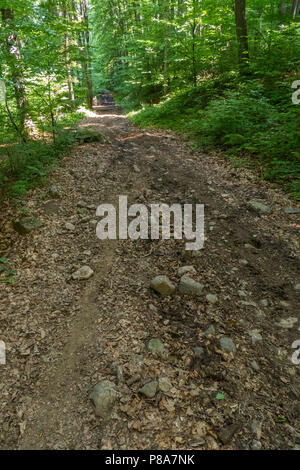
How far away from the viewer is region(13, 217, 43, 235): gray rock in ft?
16.0

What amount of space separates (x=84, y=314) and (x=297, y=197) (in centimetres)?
494

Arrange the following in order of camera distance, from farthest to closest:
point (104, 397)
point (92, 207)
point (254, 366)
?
point (92, 207), point (254, 366), point (104, 397)

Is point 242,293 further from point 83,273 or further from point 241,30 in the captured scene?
point 241,30

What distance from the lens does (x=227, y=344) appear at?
2928 millimetres

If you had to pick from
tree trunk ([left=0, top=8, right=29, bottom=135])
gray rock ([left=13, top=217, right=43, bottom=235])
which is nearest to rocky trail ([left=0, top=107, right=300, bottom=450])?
gray rock ([left=13, top=217, right=43, bottom=235])

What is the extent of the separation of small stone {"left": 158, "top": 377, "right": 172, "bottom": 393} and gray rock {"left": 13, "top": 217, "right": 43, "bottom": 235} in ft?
12.3

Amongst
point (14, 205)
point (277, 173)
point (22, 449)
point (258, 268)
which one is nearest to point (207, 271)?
point (258, 268)

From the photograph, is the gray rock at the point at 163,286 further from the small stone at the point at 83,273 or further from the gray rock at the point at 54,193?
the gray rock at the point at 54,193

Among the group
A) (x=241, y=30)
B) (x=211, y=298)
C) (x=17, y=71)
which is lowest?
(x=211, y=298)

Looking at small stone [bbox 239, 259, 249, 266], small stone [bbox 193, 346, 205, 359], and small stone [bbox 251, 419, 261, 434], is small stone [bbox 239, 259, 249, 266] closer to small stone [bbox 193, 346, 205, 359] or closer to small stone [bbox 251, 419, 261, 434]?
small stone [bbox 193, 346, 205, 359]

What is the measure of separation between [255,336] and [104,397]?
6.07ft

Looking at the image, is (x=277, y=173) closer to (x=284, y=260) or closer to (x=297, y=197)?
(x=297, y=197)

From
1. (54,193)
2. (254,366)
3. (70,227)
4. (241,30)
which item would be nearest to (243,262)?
(254,366)

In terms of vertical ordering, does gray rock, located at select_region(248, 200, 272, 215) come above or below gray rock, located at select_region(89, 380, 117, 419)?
above
